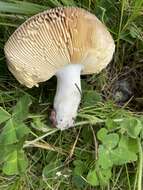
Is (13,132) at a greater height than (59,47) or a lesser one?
lesser

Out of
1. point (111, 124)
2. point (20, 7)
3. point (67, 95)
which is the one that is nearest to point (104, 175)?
point (111, 124)

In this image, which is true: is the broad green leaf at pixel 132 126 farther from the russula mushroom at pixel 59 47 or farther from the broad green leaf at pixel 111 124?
the russula mushroom at pixel 59 47

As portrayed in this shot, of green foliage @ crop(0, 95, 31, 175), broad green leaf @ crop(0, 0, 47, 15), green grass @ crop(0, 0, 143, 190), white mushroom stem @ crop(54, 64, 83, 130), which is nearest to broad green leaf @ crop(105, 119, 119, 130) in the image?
green grass @ crop(0, 0, 143, 190)

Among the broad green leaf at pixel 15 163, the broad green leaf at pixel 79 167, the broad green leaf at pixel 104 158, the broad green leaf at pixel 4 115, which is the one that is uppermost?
the broad green leaf at pixel 4 115

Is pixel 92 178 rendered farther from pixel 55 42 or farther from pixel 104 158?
pixel 55 42

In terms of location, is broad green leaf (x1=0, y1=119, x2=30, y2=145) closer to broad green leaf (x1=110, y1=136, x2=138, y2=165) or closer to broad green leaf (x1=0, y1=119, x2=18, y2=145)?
broad green leaf (x1=0, y1=119, x2=18, y2=145)

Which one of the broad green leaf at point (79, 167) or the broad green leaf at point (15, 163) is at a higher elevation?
the broad green leaf at point (15, 163)

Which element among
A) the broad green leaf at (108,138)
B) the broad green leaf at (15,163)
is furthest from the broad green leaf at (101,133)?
the broad green leaf at (15,163)
